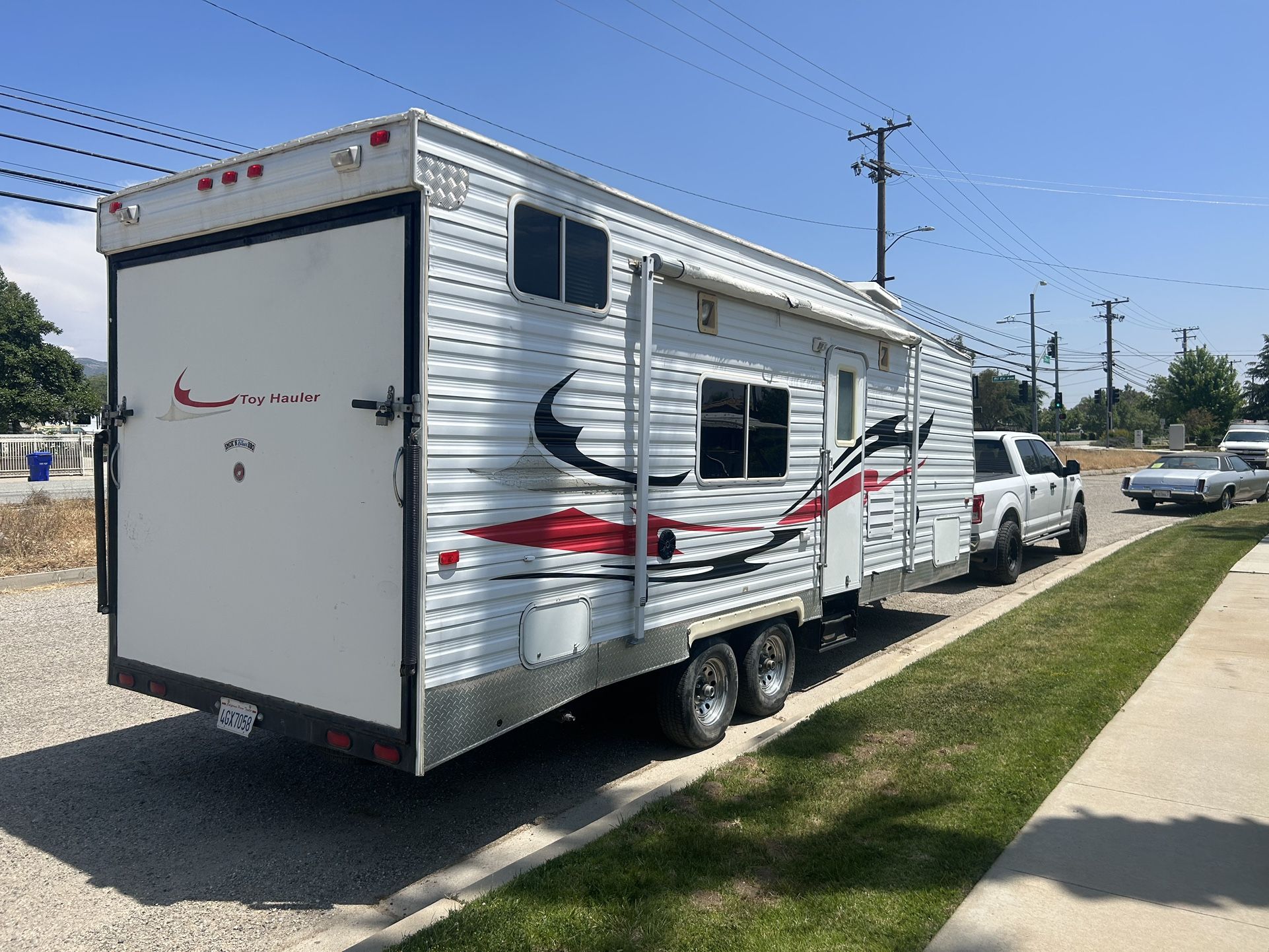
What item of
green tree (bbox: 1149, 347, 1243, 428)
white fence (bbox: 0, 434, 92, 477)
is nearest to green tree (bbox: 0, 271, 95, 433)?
white fence (bbox: 0, 434, 92, 477)

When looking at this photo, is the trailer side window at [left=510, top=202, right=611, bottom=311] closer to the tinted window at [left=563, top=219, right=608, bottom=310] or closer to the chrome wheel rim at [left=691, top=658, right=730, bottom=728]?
the tinted window at [left=563, top=219, right=608, bottom=310]

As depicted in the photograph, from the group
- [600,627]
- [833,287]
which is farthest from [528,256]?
[833,287]

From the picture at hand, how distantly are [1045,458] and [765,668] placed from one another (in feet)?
28.0

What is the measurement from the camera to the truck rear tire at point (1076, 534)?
14305 mm

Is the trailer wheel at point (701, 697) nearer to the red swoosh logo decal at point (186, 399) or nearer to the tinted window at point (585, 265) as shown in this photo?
the tinted window at point (585, 265)

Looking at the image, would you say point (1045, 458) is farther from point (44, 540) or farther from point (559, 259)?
point (44, 540)

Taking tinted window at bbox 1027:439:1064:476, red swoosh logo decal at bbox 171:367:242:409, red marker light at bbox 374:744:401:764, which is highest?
red swoosh logo decal at bbox 171:367:242:409

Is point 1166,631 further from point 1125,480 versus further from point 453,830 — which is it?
point 1125,480

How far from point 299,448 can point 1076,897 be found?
3.73 meters

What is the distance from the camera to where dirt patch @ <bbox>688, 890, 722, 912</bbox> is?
3615 millimetres

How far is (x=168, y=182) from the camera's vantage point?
4805mm

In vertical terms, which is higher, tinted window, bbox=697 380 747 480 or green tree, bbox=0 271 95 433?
green tree, bbox=0 271 95 433

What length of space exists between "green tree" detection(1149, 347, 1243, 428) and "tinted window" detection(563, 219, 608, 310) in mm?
69507

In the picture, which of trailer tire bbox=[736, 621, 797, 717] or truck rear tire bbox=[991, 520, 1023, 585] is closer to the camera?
trailer tire bbox=[736, 621, 797, 717]
